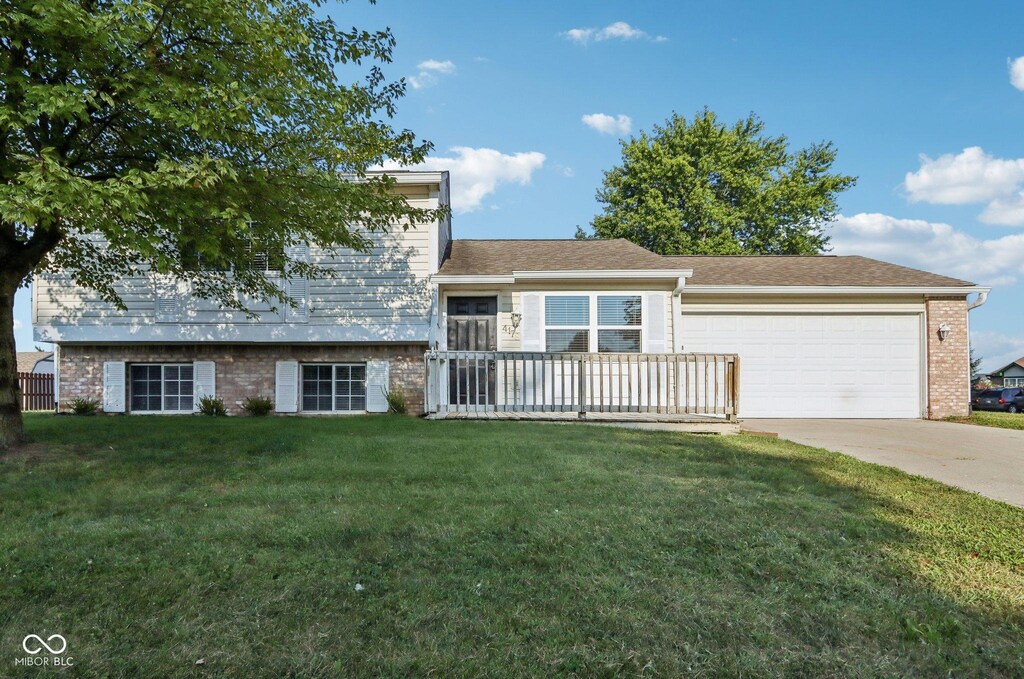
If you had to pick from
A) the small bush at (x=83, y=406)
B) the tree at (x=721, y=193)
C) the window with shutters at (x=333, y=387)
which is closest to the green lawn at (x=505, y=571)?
the window with shutters at (x=333, y=387)

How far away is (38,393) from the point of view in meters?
13.5

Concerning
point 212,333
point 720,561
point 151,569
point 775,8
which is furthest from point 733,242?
point 151,569

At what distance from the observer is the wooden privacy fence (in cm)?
1342

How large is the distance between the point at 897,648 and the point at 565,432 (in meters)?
5.22

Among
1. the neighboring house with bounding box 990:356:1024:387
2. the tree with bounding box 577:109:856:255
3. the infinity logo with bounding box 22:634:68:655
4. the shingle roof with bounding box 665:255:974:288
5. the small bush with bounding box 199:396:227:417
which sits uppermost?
the tree with bounding box 577:109:856:255

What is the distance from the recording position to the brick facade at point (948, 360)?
35.3 ft

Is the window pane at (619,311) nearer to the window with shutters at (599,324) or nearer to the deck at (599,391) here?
the window with shutters at (599,324)

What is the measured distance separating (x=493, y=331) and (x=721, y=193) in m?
17.4

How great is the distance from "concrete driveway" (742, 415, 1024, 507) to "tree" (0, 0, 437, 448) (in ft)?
21.7

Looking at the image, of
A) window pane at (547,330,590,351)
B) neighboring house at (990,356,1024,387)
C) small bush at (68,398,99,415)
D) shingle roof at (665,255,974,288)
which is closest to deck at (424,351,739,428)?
window pane at (547,330,590,351)

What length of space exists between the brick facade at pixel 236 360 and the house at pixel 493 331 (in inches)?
1.1

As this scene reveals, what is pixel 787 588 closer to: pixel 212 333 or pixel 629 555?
pixel 629 555

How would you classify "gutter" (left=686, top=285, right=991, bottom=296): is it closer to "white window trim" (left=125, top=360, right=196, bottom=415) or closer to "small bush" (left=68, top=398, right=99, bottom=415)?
"white window trim" (left=125, top=360, right=196, bottom=415)

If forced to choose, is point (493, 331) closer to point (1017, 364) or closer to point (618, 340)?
point (618, 340)
